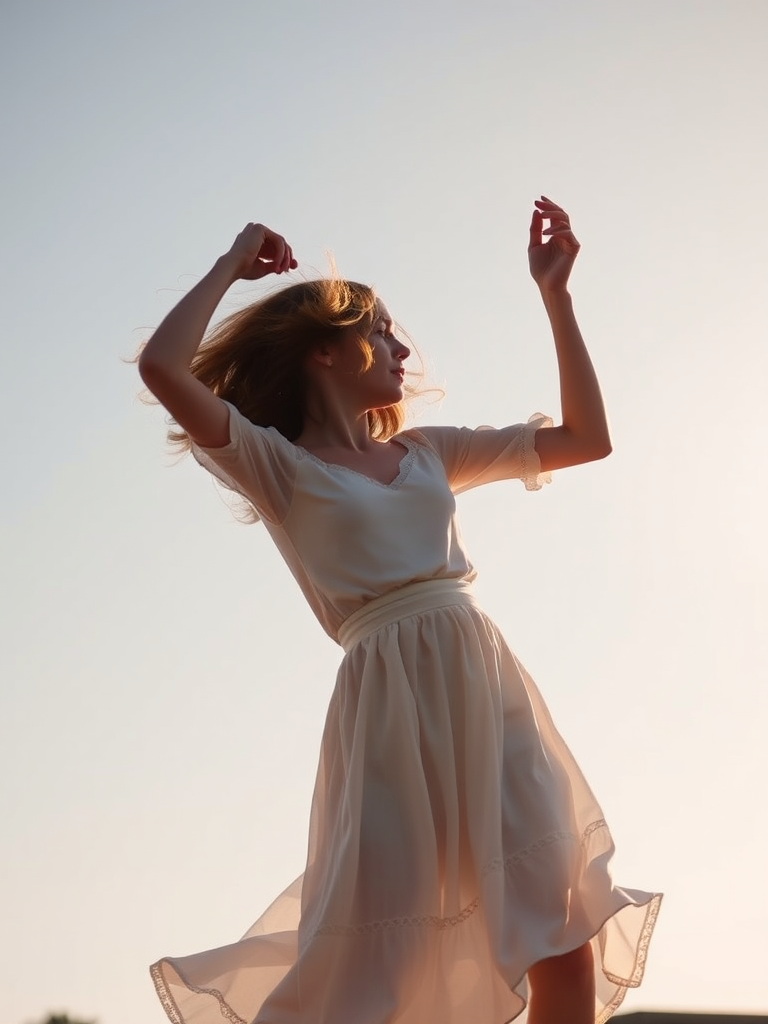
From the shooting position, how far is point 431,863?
10.00 feet

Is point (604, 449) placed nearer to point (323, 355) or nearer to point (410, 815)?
point (323, 355)

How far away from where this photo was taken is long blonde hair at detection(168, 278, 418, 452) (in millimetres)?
3688

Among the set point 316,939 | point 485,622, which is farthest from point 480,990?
point 485,622

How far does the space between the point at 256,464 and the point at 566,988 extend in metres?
1.37

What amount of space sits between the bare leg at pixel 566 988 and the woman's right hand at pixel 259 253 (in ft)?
5.58

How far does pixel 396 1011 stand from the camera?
115 inches

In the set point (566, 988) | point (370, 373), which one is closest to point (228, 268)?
point (370, 373)

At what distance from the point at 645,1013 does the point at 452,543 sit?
9.23 feet

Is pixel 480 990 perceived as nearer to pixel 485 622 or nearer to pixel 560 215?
pixel 485 622

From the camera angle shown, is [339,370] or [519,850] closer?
[519,850]

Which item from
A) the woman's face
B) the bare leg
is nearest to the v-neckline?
the woman's face

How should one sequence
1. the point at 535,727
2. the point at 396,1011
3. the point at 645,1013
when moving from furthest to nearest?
the point at 645,1013 → the point at 535,727 → the point at 396,1011

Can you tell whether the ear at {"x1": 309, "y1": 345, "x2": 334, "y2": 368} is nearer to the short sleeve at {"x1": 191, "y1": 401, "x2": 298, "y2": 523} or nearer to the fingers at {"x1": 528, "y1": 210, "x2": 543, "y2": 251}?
the short sleeve at {"x1": 191, "y1": 401, "x2": 298, "y2": 523}

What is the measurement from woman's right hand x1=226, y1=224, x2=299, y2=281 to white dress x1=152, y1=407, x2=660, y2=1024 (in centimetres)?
37
